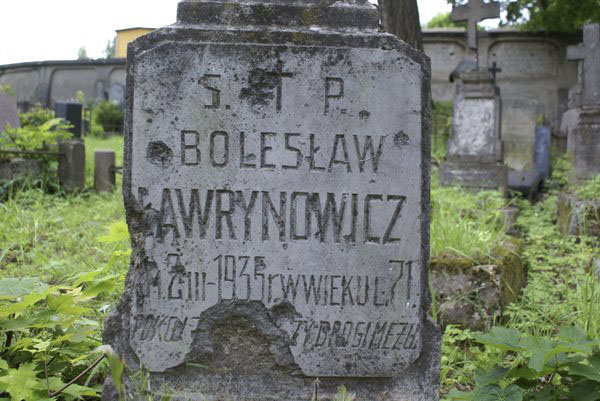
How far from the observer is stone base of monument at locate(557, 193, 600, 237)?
568 cm

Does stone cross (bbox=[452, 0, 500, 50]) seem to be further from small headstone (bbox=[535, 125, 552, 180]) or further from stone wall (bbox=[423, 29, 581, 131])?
stone wall (bbox=[423, 29, 581, 131])

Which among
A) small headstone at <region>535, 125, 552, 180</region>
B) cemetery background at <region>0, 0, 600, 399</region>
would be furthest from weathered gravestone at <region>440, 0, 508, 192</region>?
small headstone at <region>535, 125, 552, 180</region>

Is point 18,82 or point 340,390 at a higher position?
point 18,82

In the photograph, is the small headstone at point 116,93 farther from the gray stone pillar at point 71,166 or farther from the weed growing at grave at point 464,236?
the weed growing at grave at point 464,236

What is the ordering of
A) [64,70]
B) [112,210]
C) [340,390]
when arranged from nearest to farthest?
1. [340,390]
2. [112,210]
3. [64,70]

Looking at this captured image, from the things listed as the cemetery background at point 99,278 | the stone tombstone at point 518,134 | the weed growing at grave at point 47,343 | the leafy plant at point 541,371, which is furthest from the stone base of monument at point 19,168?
the stone tombstone at point 518,134

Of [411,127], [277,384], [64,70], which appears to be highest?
[64,70]

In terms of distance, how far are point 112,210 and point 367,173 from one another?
15.9 feet

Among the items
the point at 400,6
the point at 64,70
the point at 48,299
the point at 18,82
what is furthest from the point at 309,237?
the point at 18,82

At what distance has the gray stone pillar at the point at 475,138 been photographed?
8461 mm

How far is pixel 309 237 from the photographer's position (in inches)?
89.3

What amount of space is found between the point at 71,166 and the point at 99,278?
4.98 meters

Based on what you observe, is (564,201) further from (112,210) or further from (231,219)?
(231,219)

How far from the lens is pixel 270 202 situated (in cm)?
226
